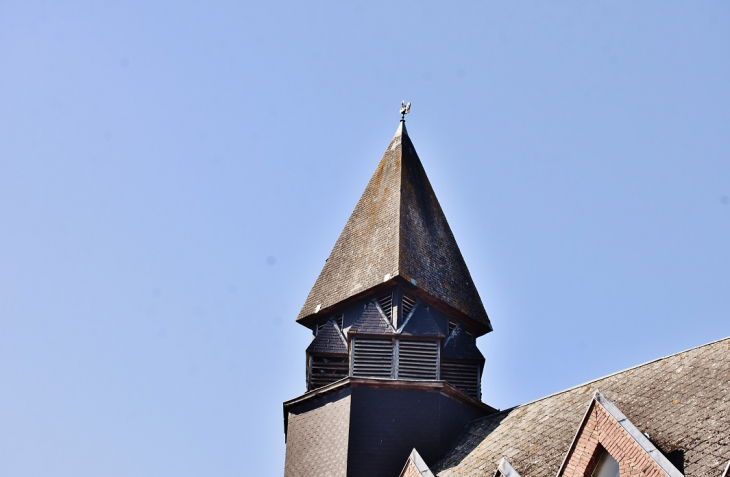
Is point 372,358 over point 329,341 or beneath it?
beneath

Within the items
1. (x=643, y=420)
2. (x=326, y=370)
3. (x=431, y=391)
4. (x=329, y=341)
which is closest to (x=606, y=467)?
(x=643, y=420)

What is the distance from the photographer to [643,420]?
21.1 m

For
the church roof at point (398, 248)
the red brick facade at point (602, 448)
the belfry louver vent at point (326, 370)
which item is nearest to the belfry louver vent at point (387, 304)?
the church roof at point (398, 248)

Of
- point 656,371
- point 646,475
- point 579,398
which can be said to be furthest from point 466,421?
point 646,475

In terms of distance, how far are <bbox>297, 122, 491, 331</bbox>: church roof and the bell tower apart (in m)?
0.04

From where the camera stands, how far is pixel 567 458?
814 inches

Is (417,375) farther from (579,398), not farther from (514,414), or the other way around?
(579,398)

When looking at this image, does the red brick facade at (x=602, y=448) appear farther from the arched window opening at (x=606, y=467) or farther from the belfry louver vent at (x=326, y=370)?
the belfry louver vent at (x=326, y=370)

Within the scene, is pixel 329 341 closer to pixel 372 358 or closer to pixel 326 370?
pixel 326 370

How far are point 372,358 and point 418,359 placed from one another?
110 cm

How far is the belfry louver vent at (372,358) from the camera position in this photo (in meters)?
26.0

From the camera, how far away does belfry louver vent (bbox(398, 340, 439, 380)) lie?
26000 millimetres

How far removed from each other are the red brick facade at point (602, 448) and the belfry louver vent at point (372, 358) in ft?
20.8

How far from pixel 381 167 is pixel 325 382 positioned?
7.26 m
